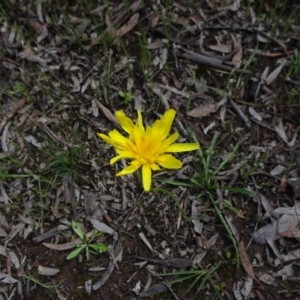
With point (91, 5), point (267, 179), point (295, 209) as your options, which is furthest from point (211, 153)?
point (91, 5)

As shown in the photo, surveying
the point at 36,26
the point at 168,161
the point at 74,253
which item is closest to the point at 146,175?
the point at 168,161

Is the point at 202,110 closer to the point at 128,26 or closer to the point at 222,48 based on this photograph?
the point at 222,48

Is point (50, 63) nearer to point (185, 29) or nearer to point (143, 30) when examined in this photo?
point (143, 30)

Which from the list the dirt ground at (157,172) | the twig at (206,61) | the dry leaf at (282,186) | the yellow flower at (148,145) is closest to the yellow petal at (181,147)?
the yellow flower at (148,145)

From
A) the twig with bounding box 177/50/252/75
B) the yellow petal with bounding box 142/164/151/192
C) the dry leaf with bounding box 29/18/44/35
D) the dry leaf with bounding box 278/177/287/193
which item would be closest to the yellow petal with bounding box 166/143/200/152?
the yellow petal with bounding box 142/164/151/192

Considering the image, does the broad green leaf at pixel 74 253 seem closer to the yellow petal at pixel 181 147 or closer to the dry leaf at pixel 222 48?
the yellow petal at pixel 181 147

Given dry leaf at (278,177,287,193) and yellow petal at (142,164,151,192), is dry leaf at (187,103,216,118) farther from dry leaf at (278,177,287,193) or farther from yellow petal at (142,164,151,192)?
yellow petal at (142,164,151,192)

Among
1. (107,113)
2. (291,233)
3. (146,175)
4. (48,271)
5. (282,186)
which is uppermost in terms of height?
(146,175)
